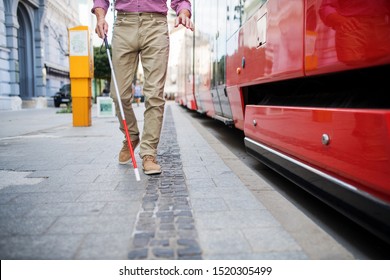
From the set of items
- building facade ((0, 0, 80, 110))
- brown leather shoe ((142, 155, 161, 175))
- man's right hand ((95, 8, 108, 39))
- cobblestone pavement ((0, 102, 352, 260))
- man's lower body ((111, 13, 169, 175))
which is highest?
building facade ((0, 0, 80, 110))

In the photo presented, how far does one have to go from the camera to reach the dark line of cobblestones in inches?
67.1

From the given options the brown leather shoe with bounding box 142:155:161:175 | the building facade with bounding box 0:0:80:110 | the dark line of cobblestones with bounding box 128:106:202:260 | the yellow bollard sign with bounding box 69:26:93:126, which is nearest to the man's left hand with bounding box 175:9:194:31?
the brown leather shoe with bounding box 142:155:161:175

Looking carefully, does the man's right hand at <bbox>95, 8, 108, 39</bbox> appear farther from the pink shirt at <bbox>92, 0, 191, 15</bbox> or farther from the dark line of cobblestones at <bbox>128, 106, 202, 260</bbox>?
the dark line of cobblestones at <bbox>128, 106, 202, 260</bbox>

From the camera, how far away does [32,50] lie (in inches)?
843

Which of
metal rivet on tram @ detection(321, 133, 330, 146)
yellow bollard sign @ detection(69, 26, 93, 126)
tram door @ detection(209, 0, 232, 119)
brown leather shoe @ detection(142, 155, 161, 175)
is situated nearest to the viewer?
metal rivet on tram @ detection(321, 133, 330, 146)

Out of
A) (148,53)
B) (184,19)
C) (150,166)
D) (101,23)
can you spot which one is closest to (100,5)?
(101,23)

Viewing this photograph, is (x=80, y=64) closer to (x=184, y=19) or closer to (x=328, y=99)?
(x=184, y=19)

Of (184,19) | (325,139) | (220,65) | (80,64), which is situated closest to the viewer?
(325,139)

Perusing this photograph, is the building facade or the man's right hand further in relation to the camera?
the building facade

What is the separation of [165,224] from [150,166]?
128 centimetres

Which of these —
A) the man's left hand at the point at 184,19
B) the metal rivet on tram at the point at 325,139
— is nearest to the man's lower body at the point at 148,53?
the man's left hand at the point at 184,19

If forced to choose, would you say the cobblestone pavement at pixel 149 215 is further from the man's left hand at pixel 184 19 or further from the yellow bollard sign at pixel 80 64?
the yellow bollard sign at pixel 80 64
